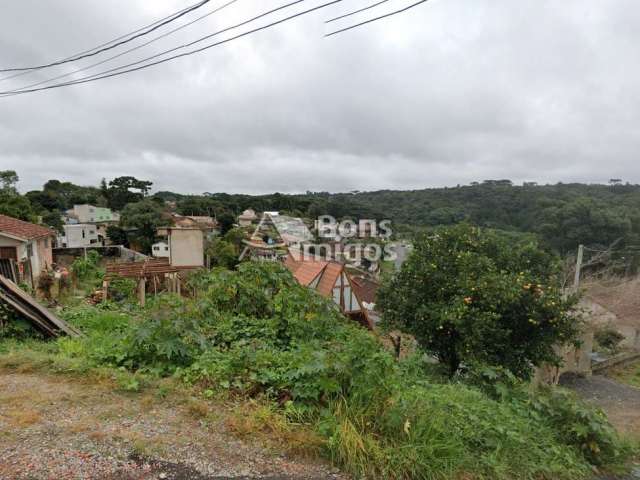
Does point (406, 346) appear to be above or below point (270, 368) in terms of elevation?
below

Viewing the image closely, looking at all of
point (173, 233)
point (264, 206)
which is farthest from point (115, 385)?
point (264, 206)

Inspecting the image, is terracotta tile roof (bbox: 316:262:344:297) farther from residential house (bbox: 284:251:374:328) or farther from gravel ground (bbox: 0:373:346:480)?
gravel ground (bbox: 0:373:346:480)

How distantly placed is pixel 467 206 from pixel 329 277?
30662 mm

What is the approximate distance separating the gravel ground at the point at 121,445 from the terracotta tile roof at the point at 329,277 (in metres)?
8.21

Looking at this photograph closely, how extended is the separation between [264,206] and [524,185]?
106ft

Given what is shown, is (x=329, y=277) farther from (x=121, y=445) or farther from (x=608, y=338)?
(x=608, y=338)

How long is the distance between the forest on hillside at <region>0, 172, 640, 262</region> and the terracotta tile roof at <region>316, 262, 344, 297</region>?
2831mm

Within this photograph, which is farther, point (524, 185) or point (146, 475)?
point (524, 185)

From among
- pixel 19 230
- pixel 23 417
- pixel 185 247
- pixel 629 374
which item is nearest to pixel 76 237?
pixel 19 230

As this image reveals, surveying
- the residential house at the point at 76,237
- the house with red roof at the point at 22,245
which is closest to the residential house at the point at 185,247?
the house with red roof at the point at 22,245

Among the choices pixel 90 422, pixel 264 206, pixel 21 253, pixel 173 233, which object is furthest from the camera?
pixel 264 206

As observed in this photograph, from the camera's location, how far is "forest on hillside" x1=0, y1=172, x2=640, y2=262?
934 inches

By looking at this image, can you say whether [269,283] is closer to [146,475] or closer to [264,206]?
[146,475]

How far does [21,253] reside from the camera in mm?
11672
